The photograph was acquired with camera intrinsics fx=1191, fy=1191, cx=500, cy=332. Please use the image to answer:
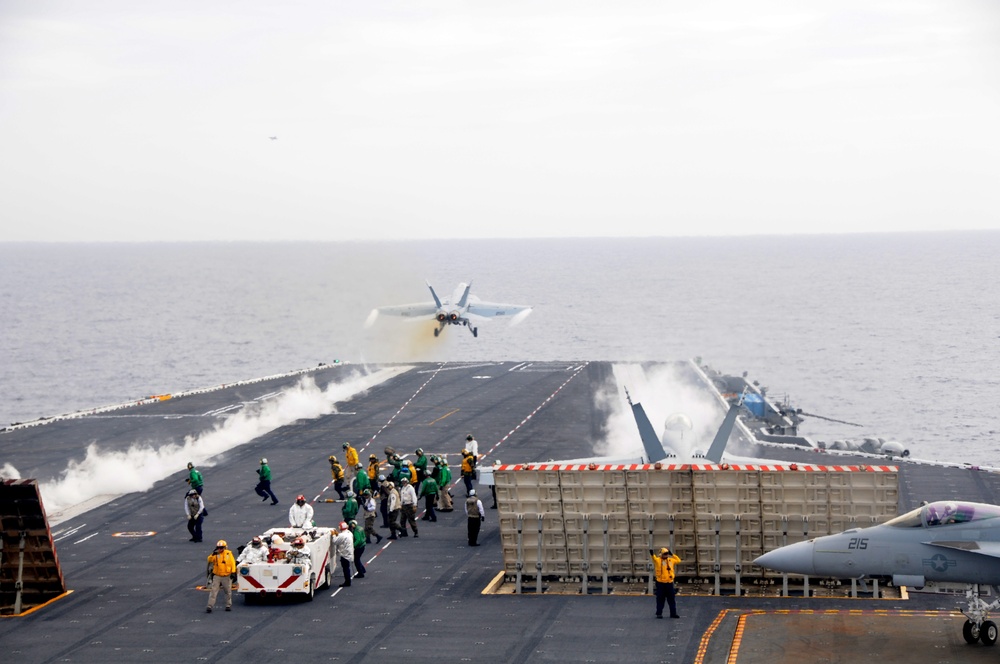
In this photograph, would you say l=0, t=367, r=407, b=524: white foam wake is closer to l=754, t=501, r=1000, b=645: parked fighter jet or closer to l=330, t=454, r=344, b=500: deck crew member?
l=330, t=454, r=344, b=500: deck crew member

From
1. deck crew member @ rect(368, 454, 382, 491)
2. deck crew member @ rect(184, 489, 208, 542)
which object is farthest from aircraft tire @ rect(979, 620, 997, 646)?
deck crew member @ rect(184, 489, 208, 542)

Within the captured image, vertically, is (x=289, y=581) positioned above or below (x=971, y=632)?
above

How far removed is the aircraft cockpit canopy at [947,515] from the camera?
21625 millimetres

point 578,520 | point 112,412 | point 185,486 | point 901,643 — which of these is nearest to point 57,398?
point 112,412

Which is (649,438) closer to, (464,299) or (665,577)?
(665,577)

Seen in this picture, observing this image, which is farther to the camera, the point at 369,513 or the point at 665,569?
the point at 369,513

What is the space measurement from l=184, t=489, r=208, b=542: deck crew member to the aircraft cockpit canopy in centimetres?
1764

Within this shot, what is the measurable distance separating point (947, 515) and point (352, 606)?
12059mm

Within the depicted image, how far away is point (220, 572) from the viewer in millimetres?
24719

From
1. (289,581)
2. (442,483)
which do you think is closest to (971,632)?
(289,581)

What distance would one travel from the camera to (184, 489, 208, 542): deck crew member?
30891 mm

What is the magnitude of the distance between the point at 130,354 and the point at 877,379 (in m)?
75.2

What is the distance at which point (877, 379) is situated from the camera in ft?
331

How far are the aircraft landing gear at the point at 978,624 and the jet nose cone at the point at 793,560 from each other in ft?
9.20
